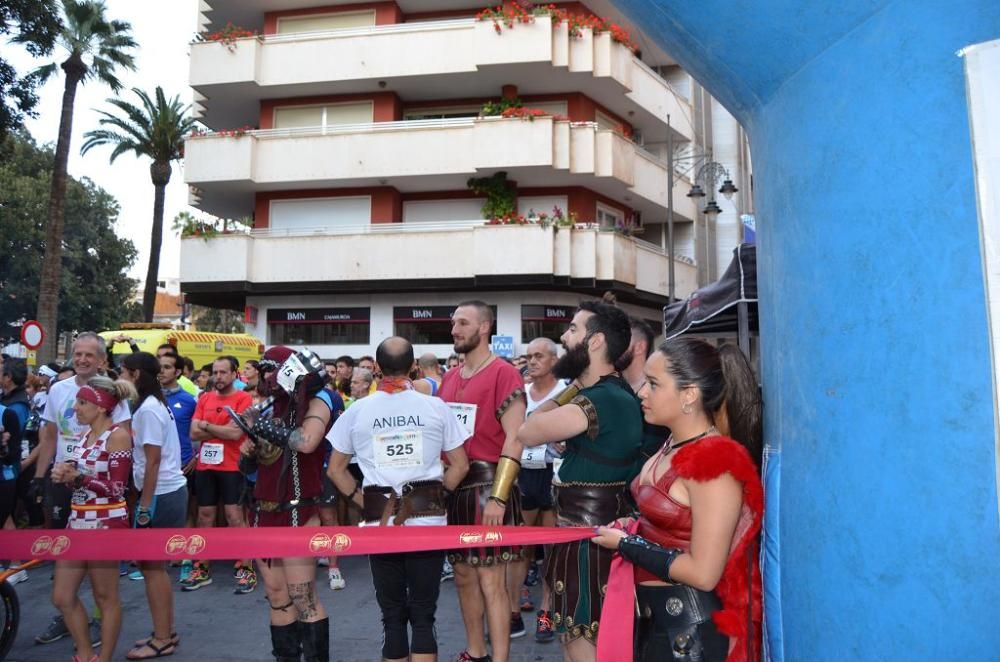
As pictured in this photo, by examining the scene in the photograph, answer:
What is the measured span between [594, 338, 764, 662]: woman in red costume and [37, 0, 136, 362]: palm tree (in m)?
23.1

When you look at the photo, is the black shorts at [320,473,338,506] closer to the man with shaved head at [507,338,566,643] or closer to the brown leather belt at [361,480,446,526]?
the brown leather belt at [361,480,446,526]

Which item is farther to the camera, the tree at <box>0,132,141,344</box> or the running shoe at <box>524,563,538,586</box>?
the tree at <box>0,132,141,344</box>

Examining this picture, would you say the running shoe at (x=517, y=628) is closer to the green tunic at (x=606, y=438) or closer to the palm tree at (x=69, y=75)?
the green tunic at (x=606, y=438)

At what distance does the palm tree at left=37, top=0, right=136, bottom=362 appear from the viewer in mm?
22781

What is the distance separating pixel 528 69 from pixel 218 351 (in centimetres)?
1125

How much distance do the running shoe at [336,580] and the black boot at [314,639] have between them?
2654mm

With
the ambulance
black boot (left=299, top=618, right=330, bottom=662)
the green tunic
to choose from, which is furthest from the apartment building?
the green tunic

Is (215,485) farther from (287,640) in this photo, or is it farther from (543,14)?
(543,14)

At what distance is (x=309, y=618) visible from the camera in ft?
13.7

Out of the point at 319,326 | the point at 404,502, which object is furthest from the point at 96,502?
the point at 319,326

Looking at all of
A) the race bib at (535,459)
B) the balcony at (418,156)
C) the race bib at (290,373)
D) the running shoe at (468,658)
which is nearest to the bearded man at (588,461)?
the running shoe at (468,658)

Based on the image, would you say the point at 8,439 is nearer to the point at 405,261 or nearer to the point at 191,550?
the point at 191,550

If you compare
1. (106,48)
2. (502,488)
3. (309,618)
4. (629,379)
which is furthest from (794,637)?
(106,48)

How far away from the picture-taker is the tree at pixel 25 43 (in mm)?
14688
